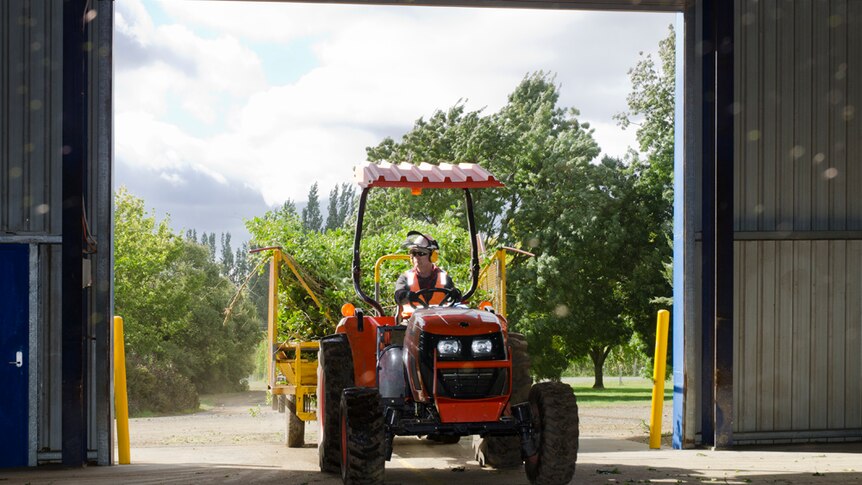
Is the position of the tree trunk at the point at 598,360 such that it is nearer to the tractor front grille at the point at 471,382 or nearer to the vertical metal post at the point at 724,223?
the vertical metal post at the point at 724,223

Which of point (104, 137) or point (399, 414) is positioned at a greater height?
point (104, 137)

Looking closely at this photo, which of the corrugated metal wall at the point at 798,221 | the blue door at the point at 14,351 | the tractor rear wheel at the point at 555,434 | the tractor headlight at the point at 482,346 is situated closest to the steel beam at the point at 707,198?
the corrugated metal wall at the point at 798,221

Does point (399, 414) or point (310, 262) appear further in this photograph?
point (310, 262)

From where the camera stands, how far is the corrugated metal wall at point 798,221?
12.1 meters

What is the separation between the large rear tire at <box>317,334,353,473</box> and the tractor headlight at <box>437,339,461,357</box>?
1.35 meters

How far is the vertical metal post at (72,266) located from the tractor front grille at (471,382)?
4177mm

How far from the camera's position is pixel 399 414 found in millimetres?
8320

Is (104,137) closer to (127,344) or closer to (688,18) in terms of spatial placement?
(688,18)

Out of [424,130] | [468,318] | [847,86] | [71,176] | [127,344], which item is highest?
[424,130]

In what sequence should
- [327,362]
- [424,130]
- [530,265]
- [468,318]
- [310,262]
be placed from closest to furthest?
[468,318], [327,362], [310,262], [530,265], [424,130]

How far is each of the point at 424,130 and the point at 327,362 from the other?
29355 mm

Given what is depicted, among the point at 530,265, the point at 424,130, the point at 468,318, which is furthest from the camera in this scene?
the point at 424,130

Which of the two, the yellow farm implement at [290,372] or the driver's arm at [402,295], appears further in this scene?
the yellow farm implement at [290,372]

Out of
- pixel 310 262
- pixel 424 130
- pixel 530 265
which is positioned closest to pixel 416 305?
pixel 310 262
